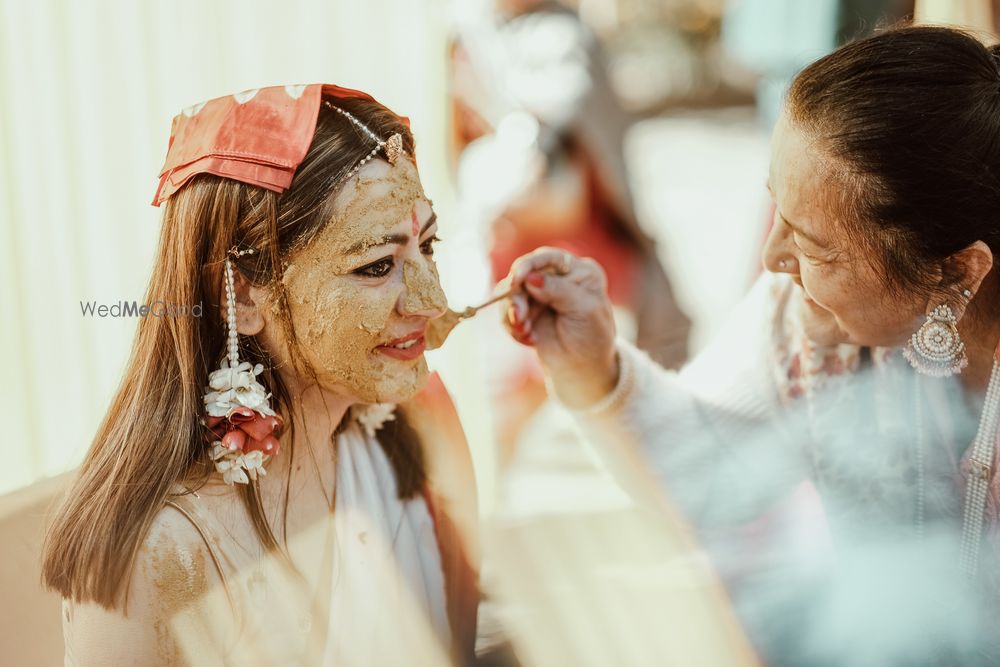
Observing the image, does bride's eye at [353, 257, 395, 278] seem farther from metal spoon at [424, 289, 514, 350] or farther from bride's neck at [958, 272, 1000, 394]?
bride's neck at [958, 272, 1000, 394]

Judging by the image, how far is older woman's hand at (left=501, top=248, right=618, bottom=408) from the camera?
5.76 feet

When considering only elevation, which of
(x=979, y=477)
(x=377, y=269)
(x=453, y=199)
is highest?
(x=377, y=269)

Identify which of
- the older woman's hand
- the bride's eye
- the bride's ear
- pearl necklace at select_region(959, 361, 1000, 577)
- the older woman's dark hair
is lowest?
pearl necklace at select_region(959, 361, 1000, 577)

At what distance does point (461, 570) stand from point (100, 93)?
1.22 m

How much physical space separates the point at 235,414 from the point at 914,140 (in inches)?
43.6

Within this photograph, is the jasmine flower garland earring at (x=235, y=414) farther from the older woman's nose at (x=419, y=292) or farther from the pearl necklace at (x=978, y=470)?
the pearl necklace at (x=978, y=470)

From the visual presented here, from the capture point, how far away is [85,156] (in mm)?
1892

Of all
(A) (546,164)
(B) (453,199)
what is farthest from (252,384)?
(A) (546,164)

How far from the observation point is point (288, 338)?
4.50ft

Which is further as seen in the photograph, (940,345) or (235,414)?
(940,345)

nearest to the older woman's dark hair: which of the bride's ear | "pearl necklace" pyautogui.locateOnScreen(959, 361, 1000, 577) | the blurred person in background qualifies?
"pearl necklace" pyautogui.locateOnScreen(959, 361, 1000, 577)

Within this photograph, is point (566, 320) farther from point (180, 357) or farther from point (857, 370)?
point (180, 357)

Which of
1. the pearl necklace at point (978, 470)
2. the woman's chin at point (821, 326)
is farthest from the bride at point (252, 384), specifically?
Result: the pearl necklace at point (978, 470)

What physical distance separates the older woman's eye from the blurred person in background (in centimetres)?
180
